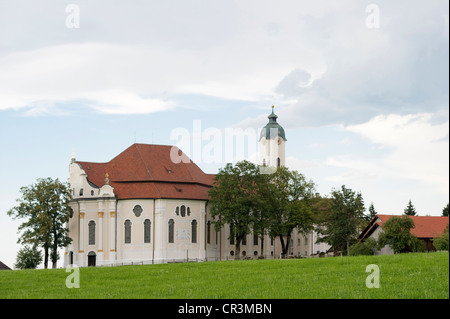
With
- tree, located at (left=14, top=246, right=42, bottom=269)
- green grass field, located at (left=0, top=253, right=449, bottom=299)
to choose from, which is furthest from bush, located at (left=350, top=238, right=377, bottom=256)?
tree, located at (left=14, top=246, right=42, bottom=269)

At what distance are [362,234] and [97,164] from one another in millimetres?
32781

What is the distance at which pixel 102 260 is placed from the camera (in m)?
78.1

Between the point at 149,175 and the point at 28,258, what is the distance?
61.7 ft

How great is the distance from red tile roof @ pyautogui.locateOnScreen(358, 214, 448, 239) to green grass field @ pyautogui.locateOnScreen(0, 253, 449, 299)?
32.8 meters

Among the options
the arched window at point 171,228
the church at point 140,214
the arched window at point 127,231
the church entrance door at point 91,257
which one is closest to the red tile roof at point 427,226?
the church at point 140,214

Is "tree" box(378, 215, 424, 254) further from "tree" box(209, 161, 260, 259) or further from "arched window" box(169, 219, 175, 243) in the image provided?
"arched window" box(169, 219, 175, 243)

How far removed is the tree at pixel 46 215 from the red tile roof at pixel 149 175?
5.63 m

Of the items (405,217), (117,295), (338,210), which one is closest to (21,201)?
(338,210)

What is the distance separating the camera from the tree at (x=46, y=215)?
74938 millimetres

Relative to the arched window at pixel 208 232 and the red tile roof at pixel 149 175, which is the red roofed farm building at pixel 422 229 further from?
the red tile roof at pixel 149 175

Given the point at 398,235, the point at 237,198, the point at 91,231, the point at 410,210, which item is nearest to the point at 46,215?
the point at 91,231

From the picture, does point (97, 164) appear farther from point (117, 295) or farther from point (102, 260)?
point (117, 295)

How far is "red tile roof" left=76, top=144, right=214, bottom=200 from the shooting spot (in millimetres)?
81562
